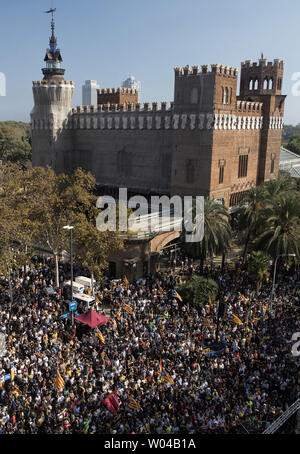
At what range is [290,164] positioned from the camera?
62.2 metres

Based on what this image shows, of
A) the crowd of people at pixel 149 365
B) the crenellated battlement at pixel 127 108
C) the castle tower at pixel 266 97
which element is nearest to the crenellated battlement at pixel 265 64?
the castle tower at pixel 266 97

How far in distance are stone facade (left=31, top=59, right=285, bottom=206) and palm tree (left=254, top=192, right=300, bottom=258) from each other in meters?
8.95

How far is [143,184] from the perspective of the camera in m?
44.3

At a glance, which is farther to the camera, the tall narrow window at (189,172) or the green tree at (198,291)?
the tall narrow window at (189,172)

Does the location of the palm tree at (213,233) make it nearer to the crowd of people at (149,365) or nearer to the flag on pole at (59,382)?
the crowd of people at (149,365)

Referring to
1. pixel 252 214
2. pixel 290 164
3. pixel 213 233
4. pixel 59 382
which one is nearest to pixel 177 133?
pixel 252 214

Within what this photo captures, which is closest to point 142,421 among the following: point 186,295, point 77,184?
point 186,295

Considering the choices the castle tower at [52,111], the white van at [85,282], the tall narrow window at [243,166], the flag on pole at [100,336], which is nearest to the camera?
the flag on pole at [100,336]

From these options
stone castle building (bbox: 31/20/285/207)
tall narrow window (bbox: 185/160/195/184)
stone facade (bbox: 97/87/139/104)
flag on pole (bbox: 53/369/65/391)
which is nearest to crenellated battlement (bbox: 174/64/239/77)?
stone castle building (bbox: 31/20/285/207)

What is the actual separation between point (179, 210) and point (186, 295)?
13.0 metres

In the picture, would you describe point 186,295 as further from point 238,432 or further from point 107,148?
point 107,148

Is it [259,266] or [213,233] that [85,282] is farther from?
[259,266]

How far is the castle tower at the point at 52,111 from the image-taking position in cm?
4662

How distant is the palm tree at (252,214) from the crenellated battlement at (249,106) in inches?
435
